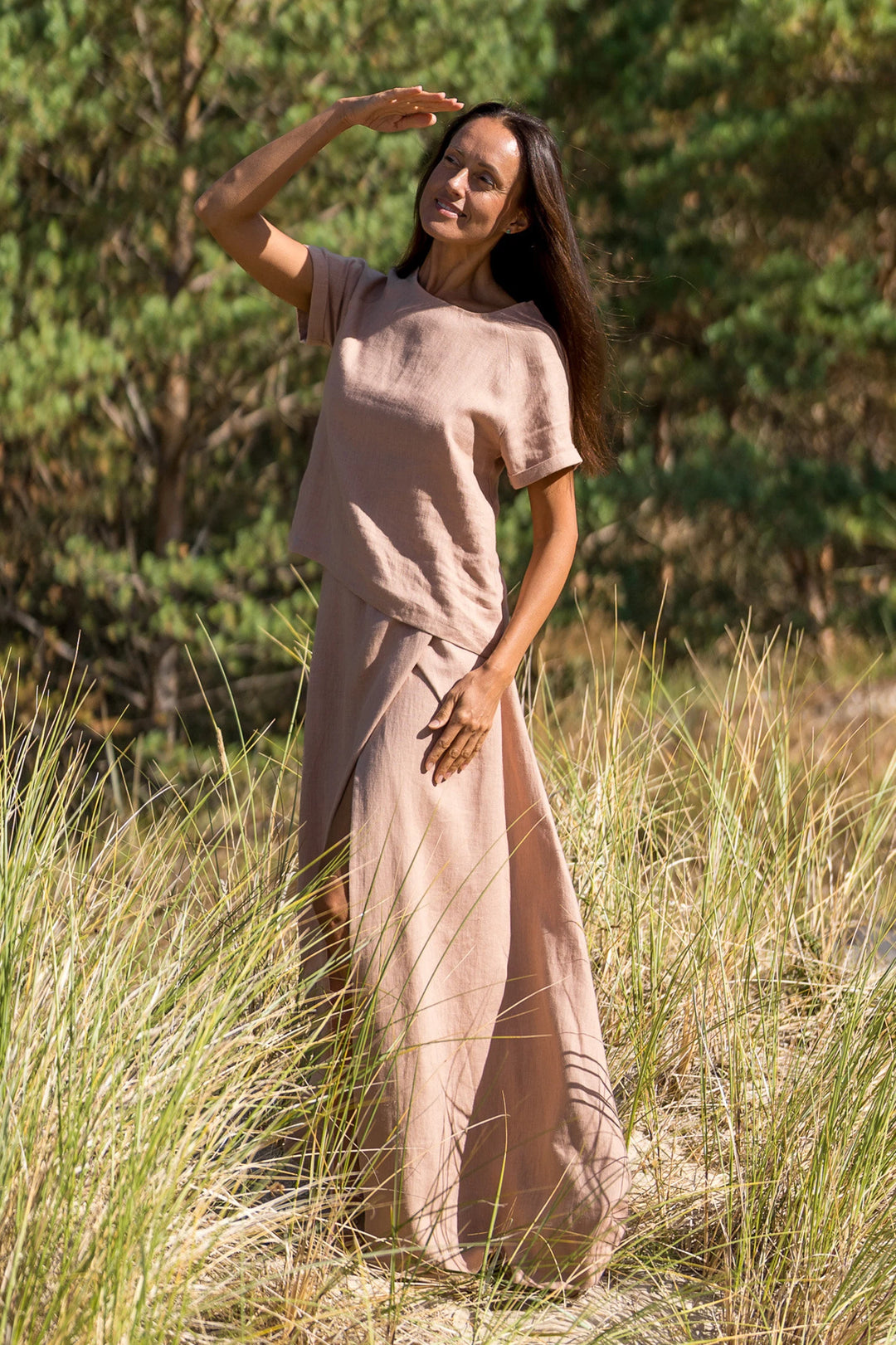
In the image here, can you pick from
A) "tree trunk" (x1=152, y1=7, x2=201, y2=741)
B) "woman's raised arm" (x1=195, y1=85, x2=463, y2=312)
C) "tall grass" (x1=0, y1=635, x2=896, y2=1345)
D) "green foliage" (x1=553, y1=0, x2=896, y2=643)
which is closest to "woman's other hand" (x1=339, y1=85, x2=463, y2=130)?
"woman's raised arm" (x1=195, y1=85, x2=463, y2=312)

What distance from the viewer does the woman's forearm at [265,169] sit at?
2.28 meters

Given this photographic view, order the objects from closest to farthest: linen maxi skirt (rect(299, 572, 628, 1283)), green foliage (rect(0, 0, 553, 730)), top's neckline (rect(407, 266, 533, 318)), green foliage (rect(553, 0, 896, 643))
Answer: linen maxi skirt (rect(299, 572, 628, 1283)) → top's neckline (rect(407, 266, 533, 318)) → green foliage (rect(0, 0, 553, 730)) → green foliage (rect(553, 0, 896, 643))

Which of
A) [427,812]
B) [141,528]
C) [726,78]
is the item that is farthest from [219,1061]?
[726,78]

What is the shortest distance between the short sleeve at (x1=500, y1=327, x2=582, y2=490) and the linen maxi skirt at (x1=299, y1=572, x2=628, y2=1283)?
0.31 m

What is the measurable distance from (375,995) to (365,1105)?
0.19m

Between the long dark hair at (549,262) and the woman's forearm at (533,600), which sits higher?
the long dark hair at (549,262)

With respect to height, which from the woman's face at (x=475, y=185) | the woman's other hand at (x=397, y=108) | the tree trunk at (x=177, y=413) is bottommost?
the tree trunk at (x=177, y=413)

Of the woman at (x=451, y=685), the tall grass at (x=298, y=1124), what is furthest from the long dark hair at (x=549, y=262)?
the tall grass at (x=298, y=1124)

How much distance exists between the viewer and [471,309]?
2.33 m

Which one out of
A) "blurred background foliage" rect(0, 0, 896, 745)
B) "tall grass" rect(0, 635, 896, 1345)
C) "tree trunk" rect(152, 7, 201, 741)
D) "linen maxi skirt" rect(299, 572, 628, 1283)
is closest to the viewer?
"tall grass" rect(0, 635, 896, 1345)

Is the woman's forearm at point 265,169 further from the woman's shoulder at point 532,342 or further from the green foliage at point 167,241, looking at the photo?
the green foliage at point 167,241

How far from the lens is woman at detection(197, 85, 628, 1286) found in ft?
7.21

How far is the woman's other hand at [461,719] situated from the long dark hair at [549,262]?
0.52 m

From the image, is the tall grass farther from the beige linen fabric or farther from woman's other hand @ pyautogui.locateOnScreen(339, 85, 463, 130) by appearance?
woman's other hand @ pyautogui.locateOnScreen(339, 85, 463, 130)
